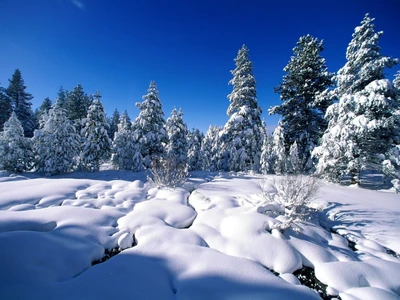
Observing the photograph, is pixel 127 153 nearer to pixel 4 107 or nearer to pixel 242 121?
pixel 242 121

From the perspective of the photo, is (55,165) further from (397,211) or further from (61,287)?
(397,211)

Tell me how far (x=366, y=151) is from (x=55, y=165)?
74.8 feet

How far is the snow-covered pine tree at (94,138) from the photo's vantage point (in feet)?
51.8

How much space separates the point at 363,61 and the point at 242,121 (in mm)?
7799

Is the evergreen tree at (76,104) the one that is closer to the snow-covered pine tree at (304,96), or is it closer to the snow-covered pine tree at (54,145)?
the snow-covered pine tree at (54,145)

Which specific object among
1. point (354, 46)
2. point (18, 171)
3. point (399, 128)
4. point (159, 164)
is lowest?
point (18, 171)

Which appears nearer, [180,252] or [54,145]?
[180,252]

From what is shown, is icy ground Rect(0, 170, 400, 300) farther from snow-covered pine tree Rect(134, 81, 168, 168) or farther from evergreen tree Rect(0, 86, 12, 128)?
evergreen tree Rect(0, 86, 12, 128)

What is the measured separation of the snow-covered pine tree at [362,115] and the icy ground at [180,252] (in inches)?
195

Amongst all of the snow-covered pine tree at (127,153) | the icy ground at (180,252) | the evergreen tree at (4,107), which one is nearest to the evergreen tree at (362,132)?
the icy ground at (180,252)

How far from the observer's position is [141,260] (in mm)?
2426

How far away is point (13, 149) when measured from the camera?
13523mm

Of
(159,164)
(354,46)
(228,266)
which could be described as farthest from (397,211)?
(354,46)

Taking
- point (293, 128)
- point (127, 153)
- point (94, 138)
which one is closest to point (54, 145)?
point (94, 138)
